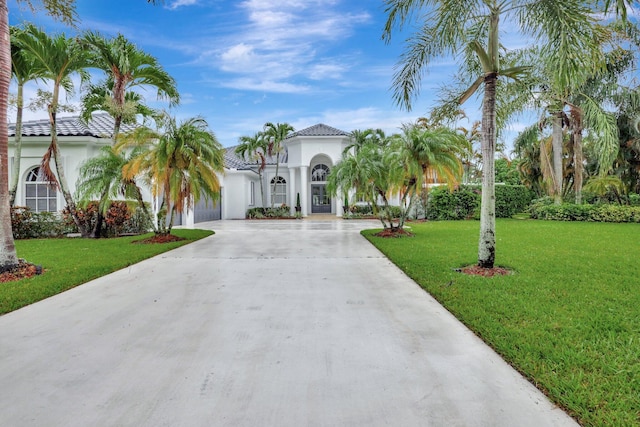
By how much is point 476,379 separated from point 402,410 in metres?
0.86

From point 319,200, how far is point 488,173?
23.7 m

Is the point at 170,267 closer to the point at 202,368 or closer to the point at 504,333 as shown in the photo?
the point at 202,368

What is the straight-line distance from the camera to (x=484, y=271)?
6.97m

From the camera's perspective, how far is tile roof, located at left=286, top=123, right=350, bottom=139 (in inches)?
1064

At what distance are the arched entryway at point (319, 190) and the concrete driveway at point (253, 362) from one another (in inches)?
943

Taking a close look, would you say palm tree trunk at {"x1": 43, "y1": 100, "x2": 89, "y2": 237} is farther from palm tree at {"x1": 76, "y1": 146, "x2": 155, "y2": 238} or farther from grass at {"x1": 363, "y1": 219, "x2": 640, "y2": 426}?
grass at {"x1": 363, "y1": 219, "x2": 640, "y2": 426}

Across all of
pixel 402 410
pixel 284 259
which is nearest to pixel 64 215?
pixel 284 259

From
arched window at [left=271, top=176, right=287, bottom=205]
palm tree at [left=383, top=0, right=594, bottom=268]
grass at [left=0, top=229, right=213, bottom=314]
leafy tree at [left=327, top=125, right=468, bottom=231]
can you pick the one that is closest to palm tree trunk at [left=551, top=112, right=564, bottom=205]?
leafy tree at [left=327, top=125, right=468, bottom=231]

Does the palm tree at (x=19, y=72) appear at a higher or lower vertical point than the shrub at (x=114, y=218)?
higher

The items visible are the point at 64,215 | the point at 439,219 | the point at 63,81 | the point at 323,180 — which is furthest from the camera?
the point at 323,180

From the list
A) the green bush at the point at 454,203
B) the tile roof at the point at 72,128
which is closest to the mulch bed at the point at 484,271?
the tile roof at the point at 72,128

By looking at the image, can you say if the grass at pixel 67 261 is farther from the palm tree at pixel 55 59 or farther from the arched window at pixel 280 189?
the arched window at pixel 280 189

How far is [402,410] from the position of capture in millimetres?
2551

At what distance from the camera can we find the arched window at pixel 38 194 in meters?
15.2
